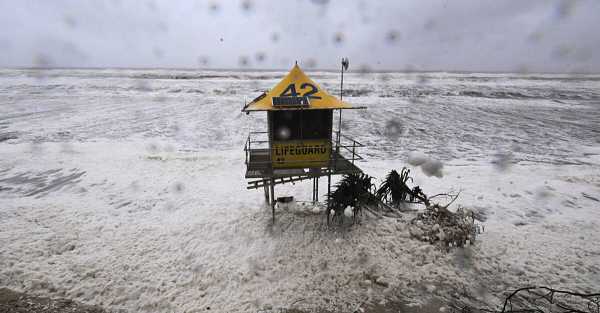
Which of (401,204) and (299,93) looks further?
(401,204)

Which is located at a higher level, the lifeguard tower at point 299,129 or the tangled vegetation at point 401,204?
the lifeguard tower at point 299,129

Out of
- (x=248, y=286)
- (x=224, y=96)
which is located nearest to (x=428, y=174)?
(x=248, y=286)

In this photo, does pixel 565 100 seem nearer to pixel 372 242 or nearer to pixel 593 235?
pixel 593 235

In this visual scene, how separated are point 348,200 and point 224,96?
3532 cm

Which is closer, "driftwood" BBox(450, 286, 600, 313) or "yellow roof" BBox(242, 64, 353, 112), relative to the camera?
"driftwood" BBox(450, 286, 600, 313)

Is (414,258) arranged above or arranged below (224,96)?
below

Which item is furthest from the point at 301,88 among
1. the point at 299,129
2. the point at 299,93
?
the point at 299,129

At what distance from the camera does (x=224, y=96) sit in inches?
1634

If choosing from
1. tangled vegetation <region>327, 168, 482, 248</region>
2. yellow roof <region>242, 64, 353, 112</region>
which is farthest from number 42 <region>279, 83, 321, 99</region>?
tangled vegetation <region>327, 168, 482, 248</region>

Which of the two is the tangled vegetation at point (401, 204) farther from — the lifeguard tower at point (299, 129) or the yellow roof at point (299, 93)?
the yellow roof at point (299, 93)

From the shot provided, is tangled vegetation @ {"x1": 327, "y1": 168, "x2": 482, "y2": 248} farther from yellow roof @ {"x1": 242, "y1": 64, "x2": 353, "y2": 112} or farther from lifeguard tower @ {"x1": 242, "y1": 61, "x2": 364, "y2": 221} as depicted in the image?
yellow roof @ {"x1": 242, "y1": 64, "x2": 353, "y2": 112}

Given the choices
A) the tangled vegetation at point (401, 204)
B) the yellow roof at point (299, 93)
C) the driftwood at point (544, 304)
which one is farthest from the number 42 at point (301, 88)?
the driftwood at point (544, 304)

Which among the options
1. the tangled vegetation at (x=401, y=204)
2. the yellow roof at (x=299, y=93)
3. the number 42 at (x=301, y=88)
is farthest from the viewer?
the number 42 at (x=301, y=88)

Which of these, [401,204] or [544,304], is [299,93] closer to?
[401,204]
